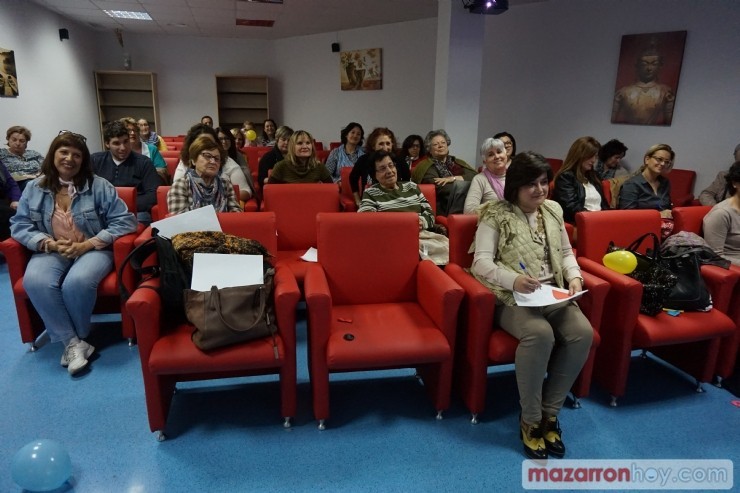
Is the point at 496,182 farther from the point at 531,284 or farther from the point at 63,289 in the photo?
the point at 63,289

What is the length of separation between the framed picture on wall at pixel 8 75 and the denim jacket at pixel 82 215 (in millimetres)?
3963

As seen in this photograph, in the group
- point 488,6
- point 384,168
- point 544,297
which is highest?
point 488,6

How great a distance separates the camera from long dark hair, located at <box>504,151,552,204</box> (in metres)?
2.16

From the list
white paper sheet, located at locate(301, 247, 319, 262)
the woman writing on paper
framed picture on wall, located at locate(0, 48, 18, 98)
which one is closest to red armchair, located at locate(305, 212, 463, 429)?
the woman writing on paper

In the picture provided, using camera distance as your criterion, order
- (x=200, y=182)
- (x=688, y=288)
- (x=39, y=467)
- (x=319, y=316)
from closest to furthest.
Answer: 1. (x=39, y=467)
2. (x=319, y=316)
3. (x=688, y=288)
4. (x=200, y=182)

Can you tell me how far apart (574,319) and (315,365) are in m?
1.18

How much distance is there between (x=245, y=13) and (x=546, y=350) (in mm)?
7177

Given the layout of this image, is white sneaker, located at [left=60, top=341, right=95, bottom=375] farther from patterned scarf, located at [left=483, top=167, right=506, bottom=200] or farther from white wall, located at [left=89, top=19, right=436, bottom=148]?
white wall, located at [left=89, top=19, right=436, bottom=148]

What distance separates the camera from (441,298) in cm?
212

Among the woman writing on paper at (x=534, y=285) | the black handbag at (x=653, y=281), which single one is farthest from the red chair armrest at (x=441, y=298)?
the black handbag at (x=653, y=281)

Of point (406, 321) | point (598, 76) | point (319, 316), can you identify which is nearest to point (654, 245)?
point (406, 321)

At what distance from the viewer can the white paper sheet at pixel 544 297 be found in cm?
205

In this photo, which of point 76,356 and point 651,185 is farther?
point 651,185

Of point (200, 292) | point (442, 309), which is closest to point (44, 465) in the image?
point (200, 292)
